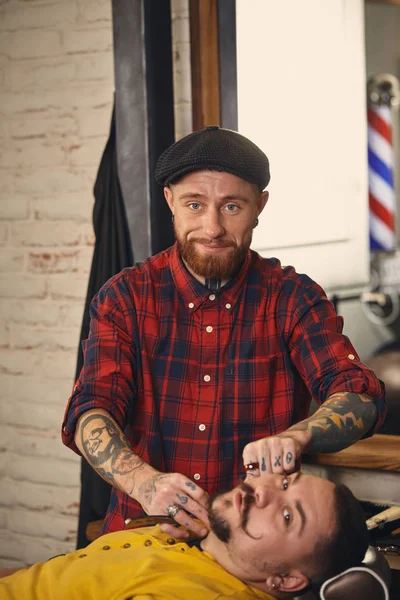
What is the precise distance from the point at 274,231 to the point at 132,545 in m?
1.55

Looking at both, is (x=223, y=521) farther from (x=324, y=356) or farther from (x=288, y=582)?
(x=324, y=356)

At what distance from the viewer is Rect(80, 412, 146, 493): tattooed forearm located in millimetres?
1727

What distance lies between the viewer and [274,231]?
2.97 meters

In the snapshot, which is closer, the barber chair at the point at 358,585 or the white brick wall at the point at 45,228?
the barber chair at the point at 358,585

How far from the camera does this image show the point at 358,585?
5.06 ft

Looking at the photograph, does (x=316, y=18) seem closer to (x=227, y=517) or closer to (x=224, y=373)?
(x=224, y=373)

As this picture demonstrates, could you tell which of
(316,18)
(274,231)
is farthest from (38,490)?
(316,18)

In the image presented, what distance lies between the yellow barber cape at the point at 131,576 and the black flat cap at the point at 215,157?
82cm

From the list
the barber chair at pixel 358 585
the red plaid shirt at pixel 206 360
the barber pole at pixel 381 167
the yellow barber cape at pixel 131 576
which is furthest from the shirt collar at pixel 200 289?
the barber pole at pixel 381 167

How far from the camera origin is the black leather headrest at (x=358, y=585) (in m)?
1.54

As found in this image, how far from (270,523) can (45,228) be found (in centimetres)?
150

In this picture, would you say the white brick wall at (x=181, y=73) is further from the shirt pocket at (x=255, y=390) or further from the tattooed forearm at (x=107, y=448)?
the tattooed forearm at (x=107, y=448)

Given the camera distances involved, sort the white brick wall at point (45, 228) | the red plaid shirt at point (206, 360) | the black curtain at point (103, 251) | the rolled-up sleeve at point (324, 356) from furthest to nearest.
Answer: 1. the white brick wall at point (45, 228)
2. the black curtain at point (103, 251)
3. the red plaid shirt at point (206, 360)
4. the rolled-up sleeve at point (324, 356)

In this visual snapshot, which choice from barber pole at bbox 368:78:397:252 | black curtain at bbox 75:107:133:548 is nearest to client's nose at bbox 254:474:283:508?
black curtain at bbox 75:107:133:548
